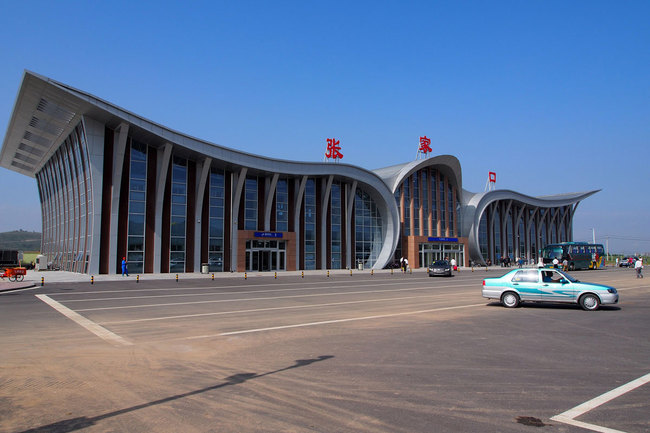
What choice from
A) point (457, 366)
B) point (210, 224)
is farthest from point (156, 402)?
point (210, 224)

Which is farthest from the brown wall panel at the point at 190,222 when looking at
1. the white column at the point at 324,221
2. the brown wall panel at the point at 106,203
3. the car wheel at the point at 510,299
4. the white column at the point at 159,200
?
the car wheel at the point at 510,299

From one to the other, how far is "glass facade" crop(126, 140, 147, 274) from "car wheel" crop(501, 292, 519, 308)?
30218mm

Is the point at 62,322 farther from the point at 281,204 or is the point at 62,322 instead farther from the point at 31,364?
the point at 281,204

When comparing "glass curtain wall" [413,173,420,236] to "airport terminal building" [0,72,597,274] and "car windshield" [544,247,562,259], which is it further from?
"car windshield" [544,247,562,259]

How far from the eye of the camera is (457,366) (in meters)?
7.57

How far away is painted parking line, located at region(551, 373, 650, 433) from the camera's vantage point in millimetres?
4875

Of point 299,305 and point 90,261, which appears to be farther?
point 90,261

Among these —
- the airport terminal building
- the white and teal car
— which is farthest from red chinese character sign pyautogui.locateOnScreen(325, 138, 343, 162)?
the white and teal car

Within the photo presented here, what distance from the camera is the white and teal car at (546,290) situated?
15.0 m

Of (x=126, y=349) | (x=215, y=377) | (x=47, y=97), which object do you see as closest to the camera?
(x=215, y=377)

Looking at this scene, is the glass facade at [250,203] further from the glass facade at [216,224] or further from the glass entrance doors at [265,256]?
the glass facade at [216,224]

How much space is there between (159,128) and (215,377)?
33.3m

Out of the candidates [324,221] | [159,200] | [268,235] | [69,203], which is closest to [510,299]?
[268,235]

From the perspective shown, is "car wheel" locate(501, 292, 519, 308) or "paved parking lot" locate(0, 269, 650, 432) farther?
"car wheel" locate(501, 292, 519, 308)
